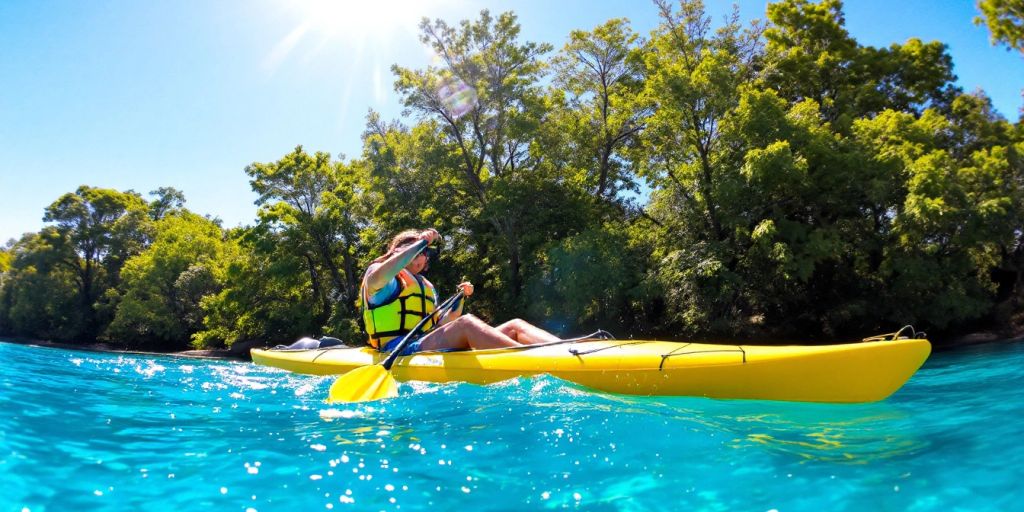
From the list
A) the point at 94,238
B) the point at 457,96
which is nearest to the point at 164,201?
the point at 94,238

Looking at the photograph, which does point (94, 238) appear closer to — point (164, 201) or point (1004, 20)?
point (164, 201)

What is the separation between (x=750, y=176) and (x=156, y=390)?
37.6 ft

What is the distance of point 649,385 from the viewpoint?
12.0 feet

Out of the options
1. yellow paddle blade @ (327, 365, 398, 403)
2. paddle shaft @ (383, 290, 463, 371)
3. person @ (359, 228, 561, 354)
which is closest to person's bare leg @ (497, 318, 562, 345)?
person @ (359, 228, 561, 354)

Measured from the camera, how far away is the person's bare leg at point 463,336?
183 inches

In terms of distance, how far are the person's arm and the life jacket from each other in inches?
11.2

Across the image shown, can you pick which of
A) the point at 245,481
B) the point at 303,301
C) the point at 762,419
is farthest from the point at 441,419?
the point at 303,301

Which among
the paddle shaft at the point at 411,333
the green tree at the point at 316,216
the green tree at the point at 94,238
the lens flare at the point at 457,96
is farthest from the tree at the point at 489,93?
the green tree at the point at 94,238

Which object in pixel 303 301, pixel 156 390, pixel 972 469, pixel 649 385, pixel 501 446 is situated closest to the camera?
pixel 972 469

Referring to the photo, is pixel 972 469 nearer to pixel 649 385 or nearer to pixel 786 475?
pixel 786 475

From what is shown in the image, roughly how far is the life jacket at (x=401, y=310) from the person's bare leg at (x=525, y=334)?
2.67ft

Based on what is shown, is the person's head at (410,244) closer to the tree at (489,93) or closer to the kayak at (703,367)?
the kayak at (703,367)

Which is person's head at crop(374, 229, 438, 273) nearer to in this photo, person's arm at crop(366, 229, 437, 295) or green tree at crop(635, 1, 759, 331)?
person's arm at crop(366, 229, 437, 295)

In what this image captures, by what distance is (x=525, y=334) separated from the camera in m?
4.68
